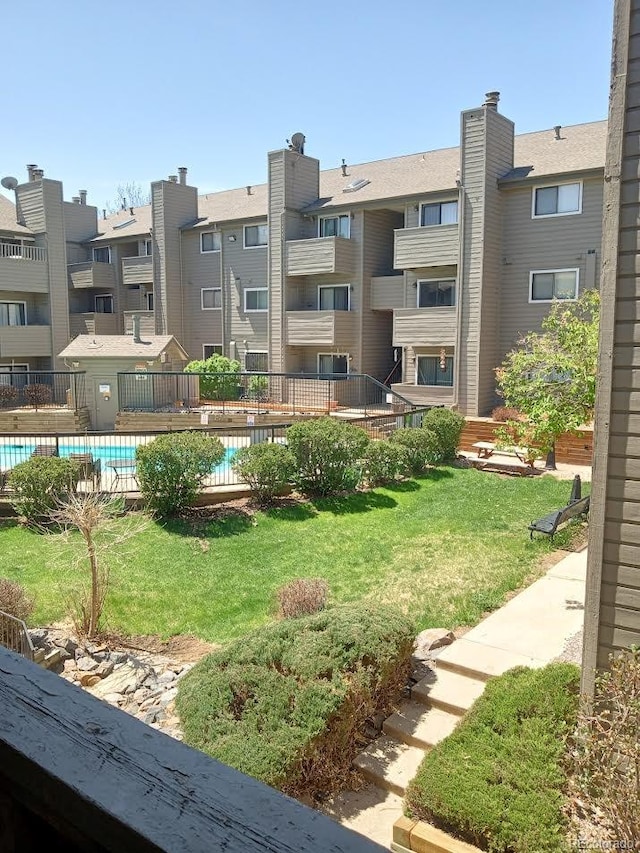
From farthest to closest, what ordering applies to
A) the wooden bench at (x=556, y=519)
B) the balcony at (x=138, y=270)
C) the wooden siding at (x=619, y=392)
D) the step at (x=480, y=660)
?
1. the balcony at (x=138, y=270)
2. the wooden bench at (x=556, y=519)
3. the step at (x=480, y=660)
4. the wooden siding at (x=619, y=392)

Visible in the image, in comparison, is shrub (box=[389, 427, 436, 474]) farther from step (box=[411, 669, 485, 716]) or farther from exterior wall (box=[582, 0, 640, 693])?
exterior wall (box=[582, 0, 640, 693])

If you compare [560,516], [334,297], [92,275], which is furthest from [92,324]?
[560,516]

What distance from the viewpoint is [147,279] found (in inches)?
1373

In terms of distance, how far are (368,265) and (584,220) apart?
30.3 ft

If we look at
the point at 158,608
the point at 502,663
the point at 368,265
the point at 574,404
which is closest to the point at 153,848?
the point at 502,663

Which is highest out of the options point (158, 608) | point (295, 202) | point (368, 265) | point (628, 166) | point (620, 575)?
point (295, 202)

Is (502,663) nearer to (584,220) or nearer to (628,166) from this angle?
(628,166)

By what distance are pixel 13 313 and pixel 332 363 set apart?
1618 cm

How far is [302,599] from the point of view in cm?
921

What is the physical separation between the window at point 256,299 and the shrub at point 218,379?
395 centimetres

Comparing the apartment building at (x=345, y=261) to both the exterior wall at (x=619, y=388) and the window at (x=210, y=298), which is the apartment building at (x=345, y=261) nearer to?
the window at (x=210, y=298)

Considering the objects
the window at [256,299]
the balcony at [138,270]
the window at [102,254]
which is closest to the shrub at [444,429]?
the window at [256,299]

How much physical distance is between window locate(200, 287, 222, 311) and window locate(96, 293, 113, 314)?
259 inches

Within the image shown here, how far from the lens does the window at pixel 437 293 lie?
1019 inches
